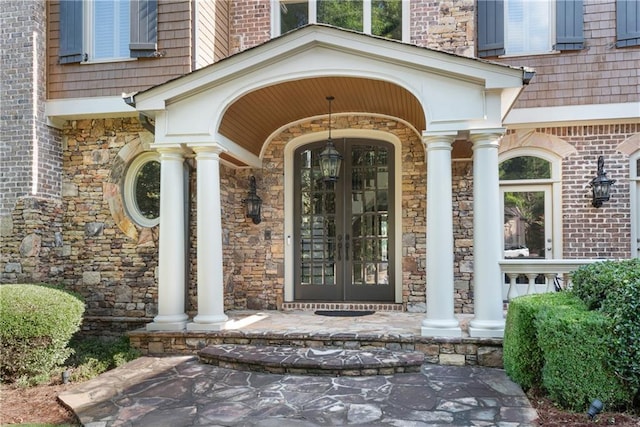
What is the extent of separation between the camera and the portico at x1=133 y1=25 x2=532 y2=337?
4.91 metres

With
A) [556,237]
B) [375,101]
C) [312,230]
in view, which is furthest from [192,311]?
[556,237]

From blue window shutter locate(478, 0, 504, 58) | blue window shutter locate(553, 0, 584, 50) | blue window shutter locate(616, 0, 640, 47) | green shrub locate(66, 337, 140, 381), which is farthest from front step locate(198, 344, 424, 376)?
blue window shutter locate(616, 0, 640, 47)

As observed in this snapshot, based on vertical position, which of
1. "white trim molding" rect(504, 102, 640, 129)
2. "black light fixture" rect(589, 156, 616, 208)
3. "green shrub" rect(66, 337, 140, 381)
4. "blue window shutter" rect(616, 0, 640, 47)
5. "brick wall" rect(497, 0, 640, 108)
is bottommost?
"green shrub" rect(66, 337, 140, 381)

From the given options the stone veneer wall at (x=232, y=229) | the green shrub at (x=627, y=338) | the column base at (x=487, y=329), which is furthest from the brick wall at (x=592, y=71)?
the green shrub at (x=627, y=338)

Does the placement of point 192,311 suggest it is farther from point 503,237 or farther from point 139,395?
point 503,237

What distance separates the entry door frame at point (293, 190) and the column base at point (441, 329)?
187 centimetres

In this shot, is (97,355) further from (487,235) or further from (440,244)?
(487,235)

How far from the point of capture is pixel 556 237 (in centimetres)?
671

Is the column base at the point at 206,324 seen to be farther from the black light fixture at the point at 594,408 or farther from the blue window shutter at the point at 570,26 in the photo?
the blue window shutter at the point at 570,26

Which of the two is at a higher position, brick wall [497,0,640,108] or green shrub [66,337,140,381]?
brick wall [497,0,640,108]

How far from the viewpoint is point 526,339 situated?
13.4 feet

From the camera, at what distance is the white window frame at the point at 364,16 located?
6977 millimetres

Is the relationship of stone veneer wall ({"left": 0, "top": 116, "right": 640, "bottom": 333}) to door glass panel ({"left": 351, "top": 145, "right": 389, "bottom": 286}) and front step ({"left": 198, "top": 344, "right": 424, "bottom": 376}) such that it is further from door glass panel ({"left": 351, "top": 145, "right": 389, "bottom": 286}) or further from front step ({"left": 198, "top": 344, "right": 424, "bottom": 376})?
front step ({"left": 198, "top": 344, "right": 424, "bottom": 376})

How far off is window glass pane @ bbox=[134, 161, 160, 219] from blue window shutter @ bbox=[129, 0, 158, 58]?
164cm
